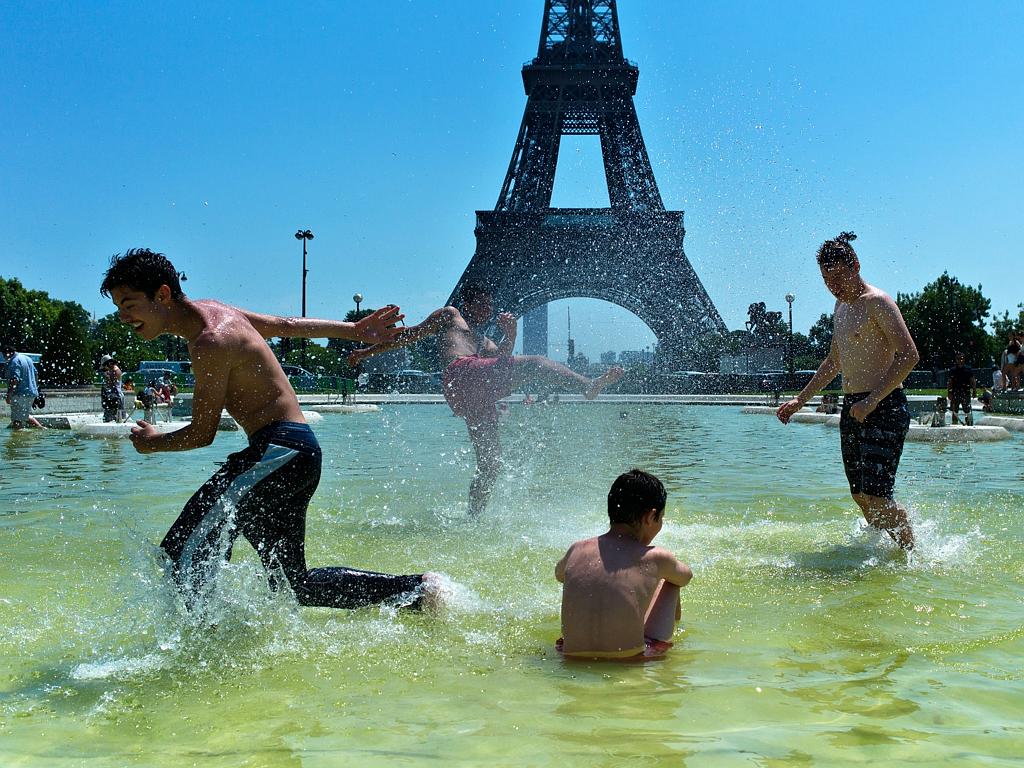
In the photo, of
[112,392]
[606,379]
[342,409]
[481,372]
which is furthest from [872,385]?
[342,409]

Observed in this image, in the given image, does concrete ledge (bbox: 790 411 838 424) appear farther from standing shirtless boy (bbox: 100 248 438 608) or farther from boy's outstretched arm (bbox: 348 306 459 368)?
standing shirtless boy (bbox: 100 248 438 608)

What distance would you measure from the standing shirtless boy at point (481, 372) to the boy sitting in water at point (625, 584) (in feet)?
8.63

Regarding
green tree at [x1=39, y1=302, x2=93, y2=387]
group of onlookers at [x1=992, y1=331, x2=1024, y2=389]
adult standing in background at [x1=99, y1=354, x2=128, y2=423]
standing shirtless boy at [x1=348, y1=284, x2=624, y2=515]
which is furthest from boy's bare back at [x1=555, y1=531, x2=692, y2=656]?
green tree at [x1=39, y1=302, x2=93, y2=387]

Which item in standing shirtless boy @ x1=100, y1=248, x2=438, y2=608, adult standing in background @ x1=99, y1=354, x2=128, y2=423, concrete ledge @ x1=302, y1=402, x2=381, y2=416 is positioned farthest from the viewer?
concrete ledge @ x1=302, y1=402, x2=381, y2=416

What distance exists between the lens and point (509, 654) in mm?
3611

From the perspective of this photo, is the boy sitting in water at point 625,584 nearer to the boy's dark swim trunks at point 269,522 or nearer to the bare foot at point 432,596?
the bare foot at point 432,596

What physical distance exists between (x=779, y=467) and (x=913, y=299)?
3145 inches

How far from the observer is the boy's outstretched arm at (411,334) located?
197 inches

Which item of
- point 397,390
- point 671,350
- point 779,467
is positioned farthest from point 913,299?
point 779,467

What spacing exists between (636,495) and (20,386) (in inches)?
605

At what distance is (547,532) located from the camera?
651 cm

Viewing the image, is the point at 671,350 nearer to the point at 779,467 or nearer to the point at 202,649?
the point at 779,467

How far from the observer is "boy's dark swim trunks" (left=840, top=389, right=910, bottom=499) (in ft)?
16.9

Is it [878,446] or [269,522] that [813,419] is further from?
[269,522]
